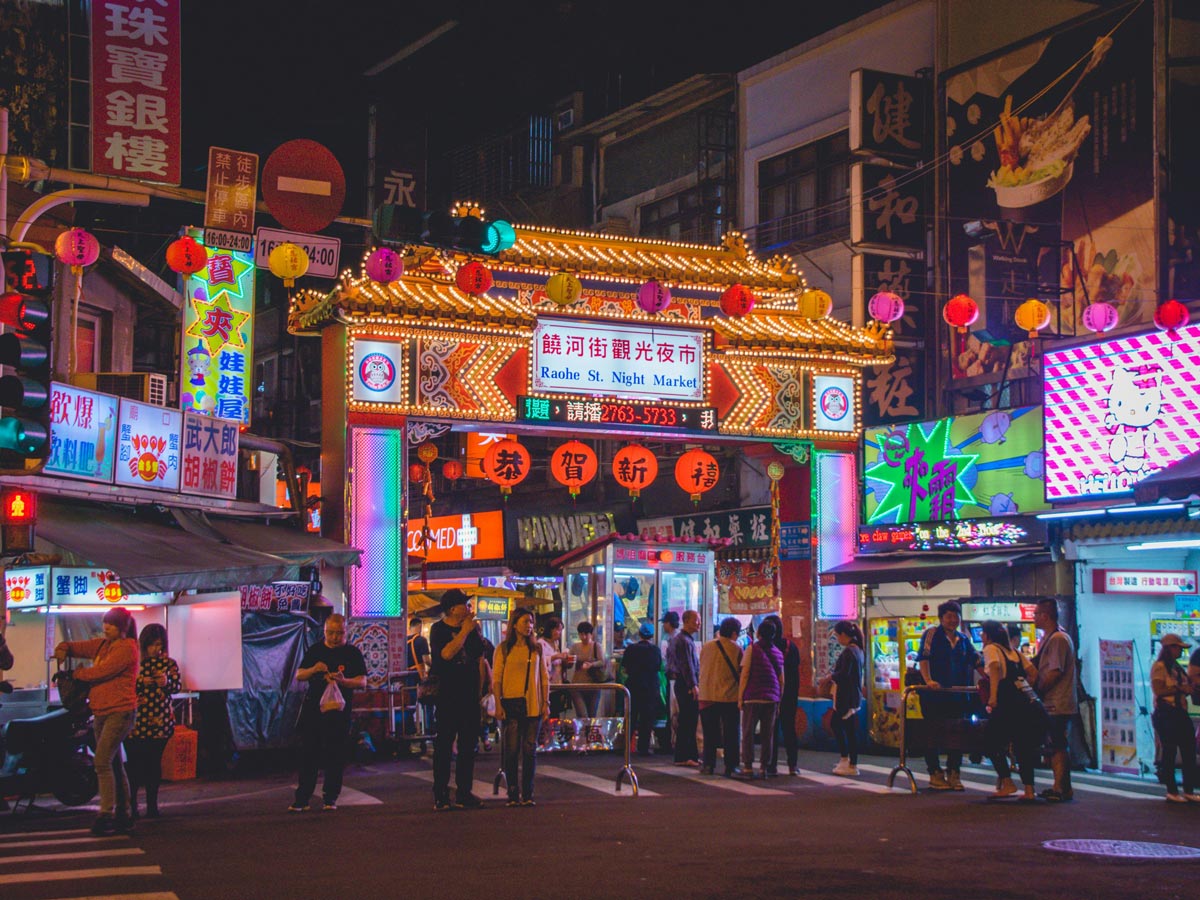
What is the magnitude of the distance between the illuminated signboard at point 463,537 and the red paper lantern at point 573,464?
13.3 metres

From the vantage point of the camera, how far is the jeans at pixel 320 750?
45.1 feet

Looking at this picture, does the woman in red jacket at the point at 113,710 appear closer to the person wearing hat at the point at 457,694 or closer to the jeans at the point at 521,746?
the person wearing hat at the point at 457,694

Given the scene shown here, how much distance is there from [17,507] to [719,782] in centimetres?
903

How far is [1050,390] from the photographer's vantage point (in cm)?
1959

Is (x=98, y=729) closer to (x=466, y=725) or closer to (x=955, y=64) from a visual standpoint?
(x=466, y=725)

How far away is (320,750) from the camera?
45.6 ft

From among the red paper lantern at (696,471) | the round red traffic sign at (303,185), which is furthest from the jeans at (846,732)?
the round red traffic sign at (303,185)

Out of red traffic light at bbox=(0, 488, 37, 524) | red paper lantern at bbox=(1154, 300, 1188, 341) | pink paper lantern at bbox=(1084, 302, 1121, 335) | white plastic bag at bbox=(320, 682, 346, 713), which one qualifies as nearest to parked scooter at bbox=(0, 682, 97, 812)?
red traffic light at bbox=(0, 488, 37, 524)

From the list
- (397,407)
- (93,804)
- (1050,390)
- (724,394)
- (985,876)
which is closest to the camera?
(985,876)

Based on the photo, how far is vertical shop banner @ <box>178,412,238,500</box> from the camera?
21453 mm

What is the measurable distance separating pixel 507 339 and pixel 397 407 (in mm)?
2035

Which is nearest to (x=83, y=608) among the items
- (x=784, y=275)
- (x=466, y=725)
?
(x=466, y=725)

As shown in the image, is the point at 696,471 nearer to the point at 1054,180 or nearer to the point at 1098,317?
the point at 1098,317

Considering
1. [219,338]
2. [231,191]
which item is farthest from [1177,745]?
[219,338]
